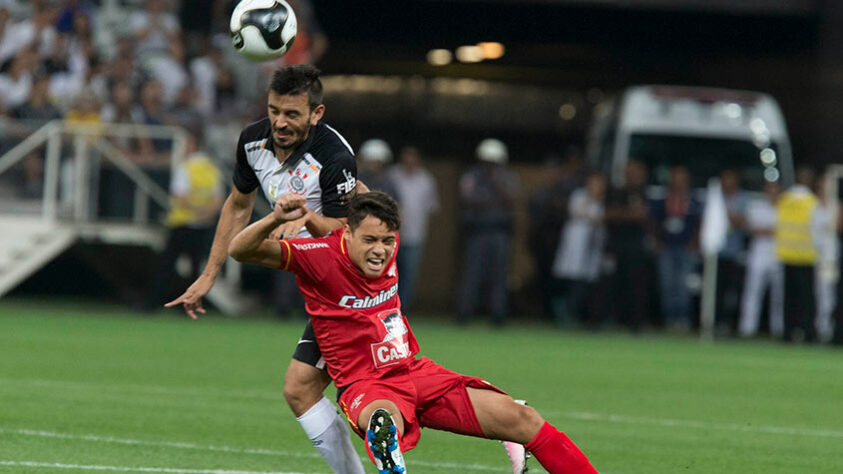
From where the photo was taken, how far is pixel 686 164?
19.9m

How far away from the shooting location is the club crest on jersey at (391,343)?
6152mm

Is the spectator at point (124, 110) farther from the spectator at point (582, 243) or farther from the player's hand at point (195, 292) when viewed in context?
the player's hand at point (195, 292)

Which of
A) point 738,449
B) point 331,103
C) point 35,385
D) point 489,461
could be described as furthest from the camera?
point 331,103

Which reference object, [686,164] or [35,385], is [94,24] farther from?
[35,385]

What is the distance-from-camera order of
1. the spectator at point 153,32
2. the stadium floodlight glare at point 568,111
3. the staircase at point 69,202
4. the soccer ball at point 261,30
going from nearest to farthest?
the soccer ball at point 261,30
the staircase at point 69,202
the spectator at point 153,32
the stadium floodlight glare at point 568,111

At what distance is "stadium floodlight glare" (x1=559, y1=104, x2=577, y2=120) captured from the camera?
2995 centimetres

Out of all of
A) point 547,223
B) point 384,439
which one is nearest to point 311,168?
point 384,439

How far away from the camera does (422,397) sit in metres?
6.12

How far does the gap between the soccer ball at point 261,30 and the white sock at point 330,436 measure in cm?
195

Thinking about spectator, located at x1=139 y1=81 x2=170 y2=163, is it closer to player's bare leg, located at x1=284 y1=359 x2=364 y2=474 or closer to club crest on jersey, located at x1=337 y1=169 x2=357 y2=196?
club crest on jersey, located at x1=337 y1=169 x2=357 y2=196

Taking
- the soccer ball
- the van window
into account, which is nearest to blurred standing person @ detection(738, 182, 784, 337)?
the van window

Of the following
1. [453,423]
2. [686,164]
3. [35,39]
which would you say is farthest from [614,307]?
[453,423]

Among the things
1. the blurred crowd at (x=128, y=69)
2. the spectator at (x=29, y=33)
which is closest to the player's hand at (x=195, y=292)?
the blurred crowd at (x=128, y=69)

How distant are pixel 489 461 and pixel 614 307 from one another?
38.0 feet
